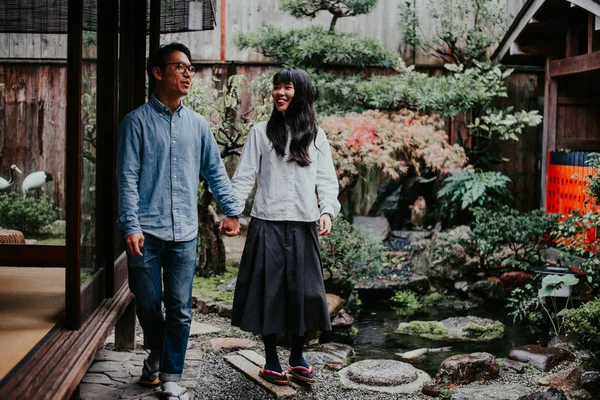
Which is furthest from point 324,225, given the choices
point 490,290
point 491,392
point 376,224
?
point 376,224

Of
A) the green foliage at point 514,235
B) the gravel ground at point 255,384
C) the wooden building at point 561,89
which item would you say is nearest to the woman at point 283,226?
the gravel ground at point 255,384

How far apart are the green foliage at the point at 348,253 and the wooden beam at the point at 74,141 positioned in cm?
443

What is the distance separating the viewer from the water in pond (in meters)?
6.29

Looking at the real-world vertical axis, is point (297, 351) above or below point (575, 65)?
below

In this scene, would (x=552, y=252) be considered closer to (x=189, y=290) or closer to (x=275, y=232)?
(x=275, y=232)

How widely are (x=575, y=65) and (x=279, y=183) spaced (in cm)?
606

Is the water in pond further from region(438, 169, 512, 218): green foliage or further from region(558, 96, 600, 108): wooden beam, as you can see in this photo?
region(558, 96, 600, 108): wooden beam

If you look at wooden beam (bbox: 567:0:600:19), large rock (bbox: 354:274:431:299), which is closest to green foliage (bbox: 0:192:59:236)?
large rock (bbox: 354:274:431:299)

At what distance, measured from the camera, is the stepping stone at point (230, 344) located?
18.6 feet

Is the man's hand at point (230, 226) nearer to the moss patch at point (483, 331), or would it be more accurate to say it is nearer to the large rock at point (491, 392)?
the large rock at point (491, 392)

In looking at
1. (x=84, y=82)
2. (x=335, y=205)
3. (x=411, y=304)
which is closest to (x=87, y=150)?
(x=84, y=82)

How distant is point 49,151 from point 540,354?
4.14 metres

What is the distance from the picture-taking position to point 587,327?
4.88 meters

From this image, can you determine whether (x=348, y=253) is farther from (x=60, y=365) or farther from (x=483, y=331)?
(x=60, y=365)
